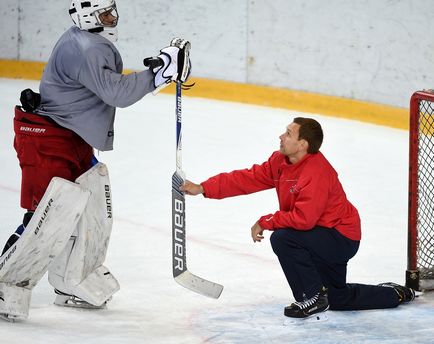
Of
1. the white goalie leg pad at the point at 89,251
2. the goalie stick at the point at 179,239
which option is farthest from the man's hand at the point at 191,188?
the white goalie leg pad at the point at 89,251

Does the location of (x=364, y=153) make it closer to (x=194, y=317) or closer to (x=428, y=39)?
(x=428, y=39)

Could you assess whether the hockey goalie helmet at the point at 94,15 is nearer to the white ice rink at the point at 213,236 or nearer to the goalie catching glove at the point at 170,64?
the goalie catching glove at the point at 170,64

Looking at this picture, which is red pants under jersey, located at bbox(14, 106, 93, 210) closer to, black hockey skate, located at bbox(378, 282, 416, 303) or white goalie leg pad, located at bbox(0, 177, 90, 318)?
white goalie leg pad, located at bbox(0, 177, 90, 318)

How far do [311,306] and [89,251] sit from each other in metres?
0.79

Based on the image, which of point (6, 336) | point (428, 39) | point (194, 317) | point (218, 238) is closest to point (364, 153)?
point (428, 39)

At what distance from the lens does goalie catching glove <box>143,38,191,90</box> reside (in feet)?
12.6

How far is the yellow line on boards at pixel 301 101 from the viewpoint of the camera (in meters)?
7.37

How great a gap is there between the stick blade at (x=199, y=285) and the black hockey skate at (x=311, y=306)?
31cm

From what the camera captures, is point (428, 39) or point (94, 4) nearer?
point (94, 4)

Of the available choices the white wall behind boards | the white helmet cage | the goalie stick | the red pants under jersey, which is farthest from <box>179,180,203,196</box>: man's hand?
the white wall behind boards

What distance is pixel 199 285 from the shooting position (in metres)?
4.02

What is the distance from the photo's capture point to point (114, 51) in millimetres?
3906

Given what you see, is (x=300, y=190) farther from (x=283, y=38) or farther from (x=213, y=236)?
(x=283, y=38)

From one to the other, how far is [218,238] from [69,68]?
4.82ft
